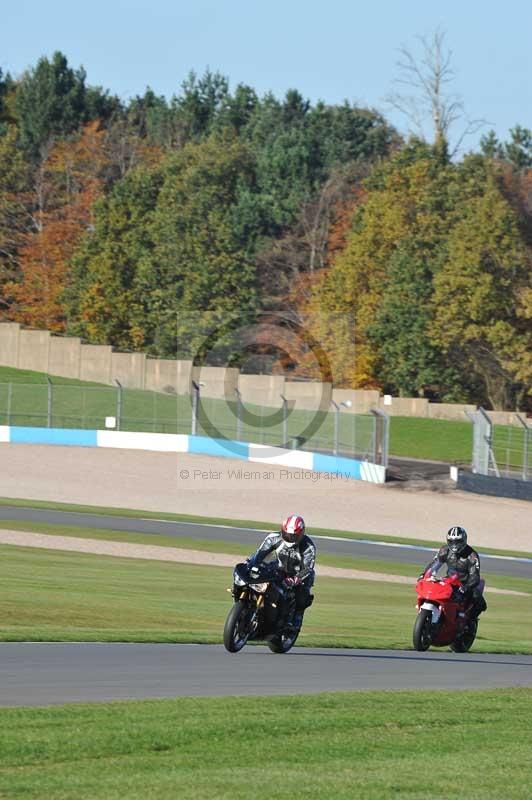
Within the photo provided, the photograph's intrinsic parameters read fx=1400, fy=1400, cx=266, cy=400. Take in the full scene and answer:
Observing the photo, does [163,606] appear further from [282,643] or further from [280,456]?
[280,456]

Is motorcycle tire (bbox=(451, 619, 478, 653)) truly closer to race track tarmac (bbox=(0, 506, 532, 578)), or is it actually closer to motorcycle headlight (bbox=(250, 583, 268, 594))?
motorcycle headlight (bbox=(250, 583, 268, 594))

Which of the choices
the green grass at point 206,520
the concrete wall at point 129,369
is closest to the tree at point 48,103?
the concrete wall at point 129,369

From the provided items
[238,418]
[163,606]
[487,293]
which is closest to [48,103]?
[487,293]

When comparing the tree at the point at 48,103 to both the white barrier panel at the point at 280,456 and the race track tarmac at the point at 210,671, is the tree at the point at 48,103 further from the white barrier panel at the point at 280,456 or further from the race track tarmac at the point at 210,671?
the race track tarmac at the point at 210,671

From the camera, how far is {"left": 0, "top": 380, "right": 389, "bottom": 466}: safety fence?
51938mm

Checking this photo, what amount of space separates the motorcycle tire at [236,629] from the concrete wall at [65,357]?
2496 inches

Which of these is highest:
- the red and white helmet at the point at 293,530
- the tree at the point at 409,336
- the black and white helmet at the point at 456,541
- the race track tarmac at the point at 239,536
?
the tree at the point at 409,336

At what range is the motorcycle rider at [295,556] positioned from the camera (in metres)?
15.5

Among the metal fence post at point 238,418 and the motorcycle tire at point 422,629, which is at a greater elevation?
the metal fence post at point 238,418

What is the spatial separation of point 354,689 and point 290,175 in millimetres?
82047

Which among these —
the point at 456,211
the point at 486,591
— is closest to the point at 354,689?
the point at 486,591

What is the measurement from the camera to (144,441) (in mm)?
56344

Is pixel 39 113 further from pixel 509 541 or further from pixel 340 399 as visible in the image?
pixel 509 541

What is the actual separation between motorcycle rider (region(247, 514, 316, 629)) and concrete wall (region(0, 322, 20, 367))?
6589cm
